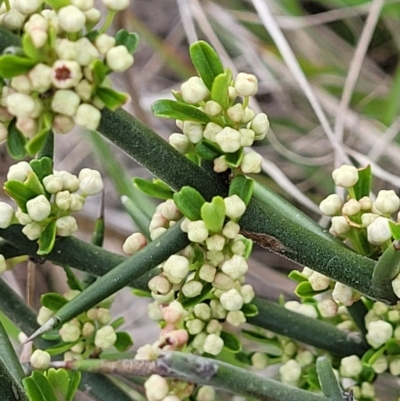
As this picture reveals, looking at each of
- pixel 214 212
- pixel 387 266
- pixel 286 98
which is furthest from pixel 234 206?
pixel 286 98

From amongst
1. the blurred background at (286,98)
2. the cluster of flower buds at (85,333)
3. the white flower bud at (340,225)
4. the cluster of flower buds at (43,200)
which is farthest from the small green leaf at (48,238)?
the blurred background at (286,98)

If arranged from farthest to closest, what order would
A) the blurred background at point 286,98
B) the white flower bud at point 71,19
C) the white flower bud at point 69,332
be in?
the blurred background at point 286,98 → the white flower bud at point 69,332 → the white flower bud at point 71,19

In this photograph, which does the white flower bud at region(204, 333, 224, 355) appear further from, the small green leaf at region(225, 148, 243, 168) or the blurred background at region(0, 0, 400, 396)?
the blurred background at region(0, 0, 400, 396)

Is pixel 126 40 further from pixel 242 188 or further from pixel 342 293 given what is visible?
pixel 342 293

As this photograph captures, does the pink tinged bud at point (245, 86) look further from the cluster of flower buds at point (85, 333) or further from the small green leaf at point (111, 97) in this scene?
the cluster of flower buds at point (85, 333)

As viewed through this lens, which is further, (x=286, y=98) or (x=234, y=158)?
(x=286, y=98)

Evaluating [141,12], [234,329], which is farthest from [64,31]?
[141,12]

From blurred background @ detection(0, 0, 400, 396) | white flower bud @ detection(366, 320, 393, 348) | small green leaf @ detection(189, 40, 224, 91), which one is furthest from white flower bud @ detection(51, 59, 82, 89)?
blurred background @ detection(0, 0, 400, 396)
